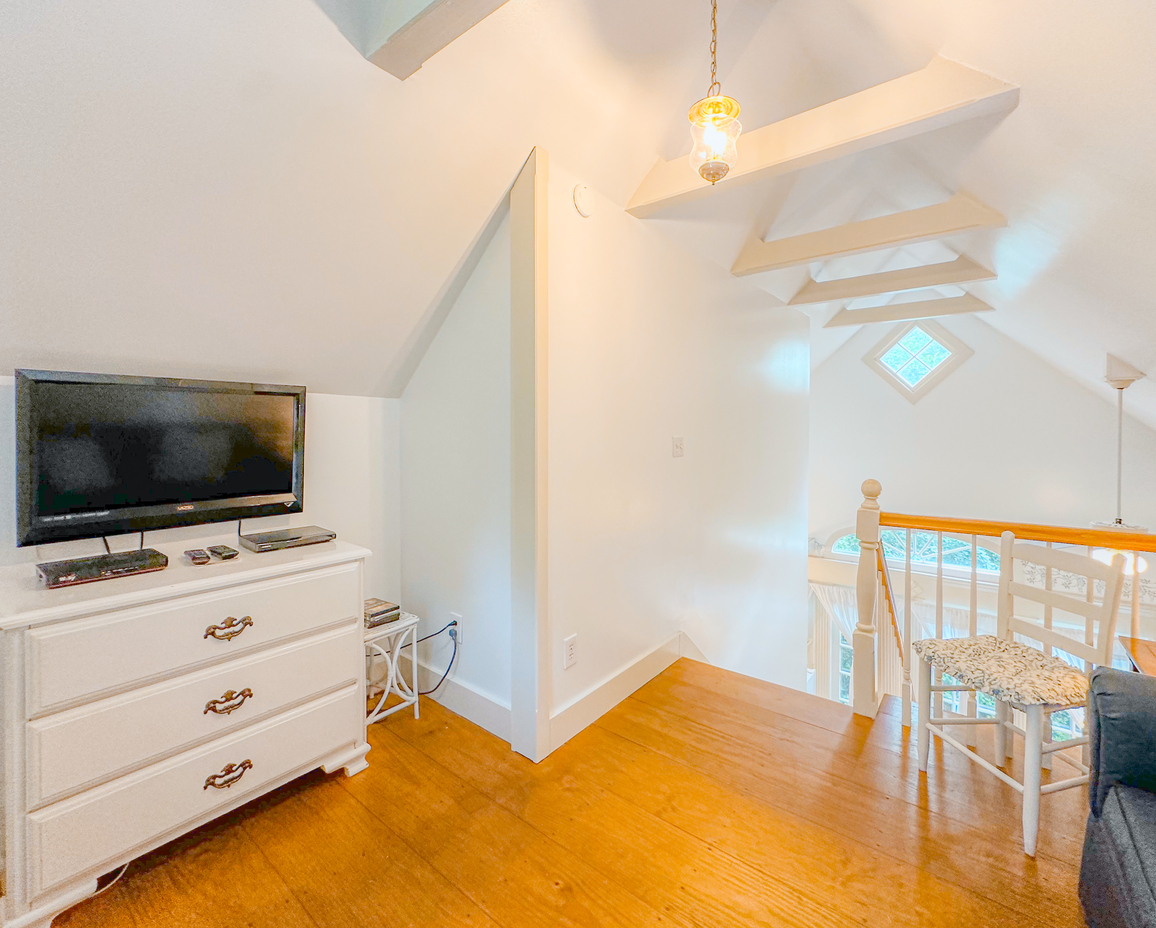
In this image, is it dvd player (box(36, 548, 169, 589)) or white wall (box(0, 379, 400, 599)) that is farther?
white wall (box(0, 379, 400, 599))

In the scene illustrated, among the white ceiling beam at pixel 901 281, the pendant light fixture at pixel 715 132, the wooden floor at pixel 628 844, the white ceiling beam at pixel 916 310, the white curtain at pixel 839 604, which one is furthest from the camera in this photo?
the white curtain at pixel 839 604

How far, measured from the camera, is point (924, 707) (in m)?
1.77

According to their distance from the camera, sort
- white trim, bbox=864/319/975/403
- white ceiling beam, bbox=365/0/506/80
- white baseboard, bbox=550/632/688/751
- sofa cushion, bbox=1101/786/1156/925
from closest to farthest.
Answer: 1. sofa cushion, bbox=1101/786/1156/925
2. white ceiling beam, bbox=365/0/506/80
3. white baseboard, bbox=550/632/688/751
4. white trim, bbox=864/319/975/403

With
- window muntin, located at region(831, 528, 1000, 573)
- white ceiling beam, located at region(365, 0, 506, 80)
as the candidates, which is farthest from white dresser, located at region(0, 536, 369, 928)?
window muntin, located at region(831, 528, 1000, 573)

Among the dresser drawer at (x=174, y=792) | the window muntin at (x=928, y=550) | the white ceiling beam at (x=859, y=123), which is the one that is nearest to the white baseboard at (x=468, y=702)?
the dresser drawer at (x=174, y=792)

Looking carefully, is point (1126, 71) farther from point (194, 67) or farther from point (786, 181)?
point (194, 67)

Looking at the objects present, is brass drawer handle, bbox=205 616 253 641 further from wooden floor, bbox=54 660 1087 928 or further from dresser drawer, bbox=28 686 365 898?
wooden floor, bbox=54 660 1087 928

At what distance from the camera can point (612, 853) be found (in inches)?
55.6

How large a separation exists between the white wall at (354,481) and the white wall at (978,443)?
6.05 m

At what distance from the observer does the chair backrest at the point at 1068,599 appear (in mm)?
1586

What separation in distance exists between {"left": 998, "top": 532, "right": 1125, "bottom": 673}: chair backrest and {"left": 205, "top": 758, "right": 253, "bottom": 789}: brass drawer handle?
262cm

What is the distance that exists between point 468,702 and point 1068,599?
2297 mm

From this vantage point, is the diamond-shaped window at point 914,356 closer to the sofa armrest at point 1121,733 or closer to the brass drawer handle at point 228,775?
the sofa armrest at point 1121,733

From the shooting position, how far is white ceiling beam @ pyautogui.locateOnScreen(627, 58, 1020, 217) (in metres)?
1.57
